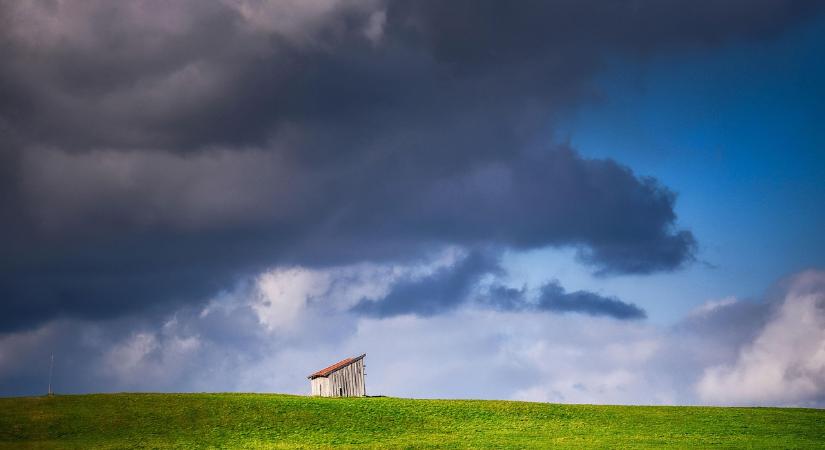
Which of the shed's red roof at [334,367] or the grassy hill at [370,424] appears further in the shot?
the shed's red roof at [334,367]

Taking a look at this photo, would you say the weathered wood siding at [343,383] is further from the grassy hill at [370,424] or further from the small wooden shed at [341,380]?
the grassy hill at [370,424]

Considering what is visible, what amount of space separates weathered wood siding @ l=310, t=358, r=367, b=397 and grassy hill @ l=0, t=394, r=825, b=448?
269 inches

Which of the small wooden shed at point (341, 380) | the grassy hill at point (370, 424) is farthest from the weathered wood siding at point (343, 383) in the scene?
the grassy hill at point (370, 424)

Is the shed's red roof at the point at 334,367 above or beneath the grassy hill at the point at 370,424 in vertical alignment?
above

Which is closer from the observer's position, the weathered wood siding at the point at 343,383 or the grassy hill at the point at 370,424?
the grassy hill at the point at 370,424

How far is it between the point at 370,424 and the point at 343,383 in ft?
63.8

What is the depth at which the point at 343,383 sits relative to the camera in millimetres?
74625

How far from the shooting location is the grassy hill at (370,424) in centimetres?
4925

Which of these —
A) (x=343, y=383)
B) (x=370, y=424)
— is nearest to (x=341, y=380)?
(x=343, y=383)

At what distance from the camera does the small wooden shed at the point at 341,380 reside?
73.3 meters

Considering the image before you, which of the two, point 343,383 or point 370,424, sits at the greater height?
point 343,383

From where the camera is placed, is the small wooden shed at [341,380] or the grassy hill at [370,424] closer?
the grassy hill at [370,424]

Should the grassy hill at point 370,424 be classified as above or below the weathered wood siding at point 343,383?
below

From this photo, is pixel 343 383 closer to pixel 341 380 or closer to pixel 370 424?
pixel 341 380
